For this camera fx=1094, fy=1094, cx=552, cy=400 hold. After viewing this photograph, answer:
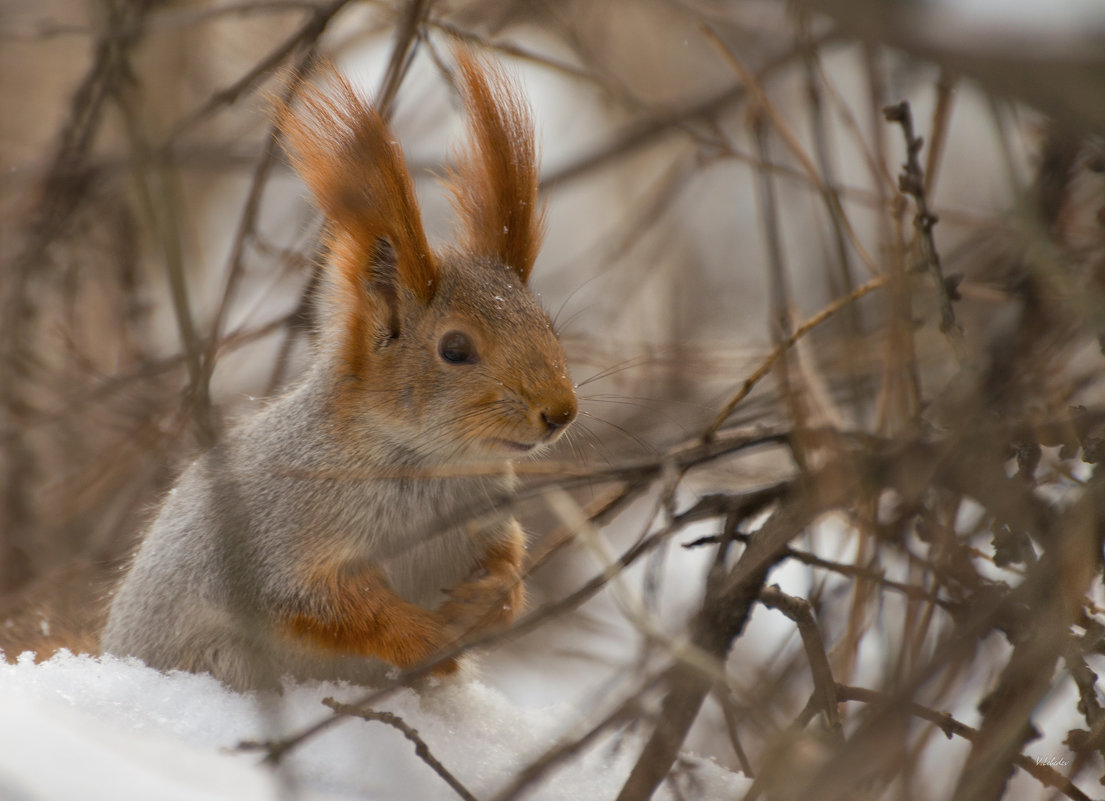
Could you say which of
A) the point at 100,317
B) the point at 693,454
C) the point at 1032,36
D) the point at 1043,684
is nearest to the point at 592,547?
the point at 693,454

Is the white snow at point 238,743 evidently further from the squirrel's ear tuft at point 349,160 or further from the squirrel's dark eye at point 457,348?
the squirrel's ear tuft at point 349,160

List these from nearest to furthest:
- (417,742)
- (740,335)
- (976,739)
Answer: (976,739)
(417,742)
(740,335)

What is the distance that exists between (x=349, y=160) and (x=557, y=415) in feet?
1.66

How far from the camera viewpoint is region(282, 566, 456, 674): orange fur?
1.67 meters

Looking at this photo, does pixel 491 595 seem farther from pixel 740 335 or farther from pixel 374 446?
pixel 740 335

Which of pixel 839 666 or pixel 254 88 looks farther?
pixel 254 88

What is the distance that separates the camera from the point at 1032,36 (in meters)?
0.94

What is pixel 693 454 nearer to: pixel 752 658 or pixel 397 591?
pixel 397 591

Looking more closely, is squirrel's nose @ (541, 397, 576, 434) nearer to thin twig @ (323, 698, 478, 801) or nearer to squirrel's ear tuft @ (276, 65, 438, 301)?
squirrel's ear tuft @ (276, 65, 438, 301)

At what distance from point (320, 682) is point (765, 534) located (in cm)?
81

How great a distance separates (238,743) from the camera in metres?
1.42

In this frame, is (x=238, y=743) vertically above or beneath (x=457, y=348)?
beneath

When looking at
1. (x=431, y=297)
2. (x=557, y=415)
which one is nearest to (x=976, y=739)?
(x=557, y=415)

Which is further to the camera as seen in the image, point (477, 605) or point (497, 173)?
point (497, 173)
